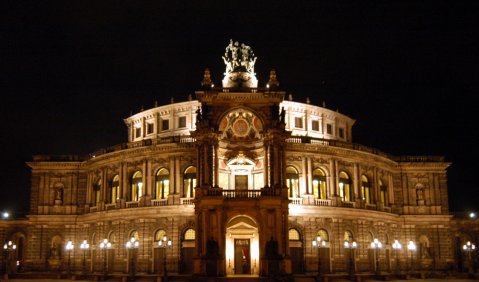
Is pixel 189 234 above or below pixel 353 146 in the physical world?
below

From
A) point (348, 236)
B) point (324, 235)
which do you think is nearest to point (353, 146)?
point (348, 236)

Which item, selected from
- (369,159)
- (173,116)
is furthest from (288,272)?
(173,116)

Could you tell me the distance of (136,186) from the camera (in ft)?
211

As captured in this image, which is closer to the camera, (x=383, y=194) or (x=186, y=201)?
(x=186, y=201)

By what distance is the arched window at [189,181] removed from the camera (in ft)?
199

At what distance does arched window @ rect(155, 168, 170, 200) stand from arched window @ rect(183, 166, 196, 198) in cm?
210

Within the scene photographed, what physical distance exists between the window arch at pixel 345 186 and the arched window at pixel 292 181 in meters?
5.71

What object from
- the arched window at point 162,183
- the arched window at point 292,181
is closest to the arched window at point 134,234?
the arched window at point 162,183

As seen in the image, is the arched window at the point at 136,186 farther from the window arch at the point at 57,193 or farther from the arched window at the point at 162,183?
the window arch at the point at 57,193

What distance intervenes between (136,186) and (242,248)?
49.4ft

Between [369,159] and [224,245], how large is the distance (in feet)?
76.8

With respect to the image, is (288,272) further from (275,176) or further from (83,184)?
(83,184)

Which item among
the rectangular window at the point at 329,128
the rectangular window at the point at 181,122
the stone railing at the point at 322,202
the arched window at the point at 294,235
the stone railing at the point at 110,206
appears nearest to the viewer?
the arched window at the point at 294,235

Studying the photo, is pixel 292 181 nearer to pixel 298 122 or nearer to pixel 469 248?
pixel 298 122
